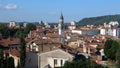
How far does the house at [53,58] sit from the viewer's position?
37.3m

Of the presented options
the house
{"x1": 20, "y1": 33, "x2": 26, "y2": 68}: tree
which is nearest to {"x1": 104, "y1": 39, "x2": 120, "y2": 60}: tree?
the house

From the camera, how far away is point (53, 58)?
124 ft

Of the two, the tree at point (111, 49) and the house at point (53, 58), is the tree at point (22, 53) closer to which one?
the house at point (53, 58)

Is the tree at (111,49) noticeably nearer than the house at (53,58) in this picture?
No

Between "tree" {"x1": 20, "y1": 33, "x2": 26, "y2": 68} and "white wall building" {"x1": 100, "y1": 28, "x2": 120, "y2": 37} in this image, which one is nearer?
"tree" {"x1": 20, "y1": 33, "x2": 26, "y2": 68}

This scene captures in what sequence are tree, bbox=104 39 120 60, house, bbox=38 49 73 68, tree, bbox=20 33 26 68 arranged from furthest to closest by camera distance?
1. tree, bbox=104 39 120 60
2. tree, bbox=20 33 26 68
3. house, bbox=38 49 73 68

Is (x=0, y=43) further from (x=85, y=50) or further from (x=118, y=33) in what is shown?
(x=118, y=33)

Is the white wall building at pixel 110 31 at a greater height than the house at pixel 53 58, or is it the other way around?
the house at pixel 53 58

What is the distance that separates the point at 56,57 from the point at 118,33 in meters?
97.0

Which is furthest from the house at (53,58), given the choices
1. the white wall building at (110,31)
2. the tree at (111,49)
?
the white wall building at (110,31)

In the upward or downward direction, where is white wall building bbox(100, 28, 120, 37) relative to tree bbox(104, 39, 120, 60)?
downward

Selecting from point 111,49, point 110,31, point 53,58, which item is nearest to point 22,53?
point 53,58

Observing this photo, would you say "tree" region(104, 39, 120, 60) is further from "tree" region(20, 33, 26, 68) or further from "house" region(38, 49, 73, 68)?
"tree" region(20, 33, 26, 68)

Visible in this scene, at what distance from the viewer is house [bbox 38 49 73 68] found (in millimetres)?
37344
